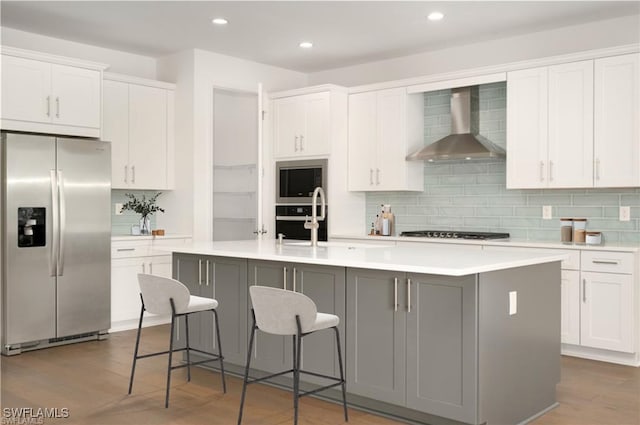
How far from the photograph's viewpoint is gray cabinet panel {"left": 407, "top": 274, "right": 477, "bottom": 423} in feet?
10.4

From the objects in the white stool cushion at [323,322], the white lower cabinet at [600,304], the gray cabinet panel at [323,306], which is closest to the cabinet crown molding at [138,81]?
the gray cabinet panel at [323,306]

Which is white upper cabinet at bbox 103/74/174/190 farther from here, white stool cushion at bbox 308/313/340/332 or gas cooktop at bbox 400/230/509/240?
white stool cushion at bbox 308/313/340/332

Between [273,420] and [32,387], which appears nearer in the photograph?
[273,420]

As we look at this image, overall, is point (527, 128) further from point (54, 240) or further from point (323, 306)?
point (54, 240)

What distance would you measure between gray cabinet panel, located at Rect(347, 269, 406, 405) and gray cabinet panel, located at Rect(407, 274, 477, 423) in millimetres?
73

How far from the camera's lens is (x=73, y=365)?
4738 millimetres

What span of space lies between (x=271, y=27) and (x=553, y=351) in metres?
3.60

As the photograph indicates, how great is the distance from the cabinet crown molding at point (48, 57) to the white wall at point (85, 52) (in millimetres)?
601

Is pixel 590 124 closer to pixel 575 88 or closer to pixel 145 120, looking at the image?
pixel 575 88

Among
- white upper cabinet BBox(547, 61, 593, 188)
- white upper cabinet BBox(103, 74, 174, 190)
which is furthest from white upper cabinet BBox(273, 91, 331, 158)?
white upper cabinet BBox(547, 61, 593, 188)

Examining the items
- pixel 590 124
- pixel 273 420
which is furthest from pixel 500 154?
pixel 273 420

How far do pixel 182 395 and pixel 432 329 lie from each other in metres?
1.68

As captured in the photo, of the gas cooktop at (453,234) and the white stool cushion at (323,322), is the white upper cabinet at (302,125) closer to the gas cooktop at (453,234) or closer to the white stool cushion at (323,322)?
the gas cooktop at (453,234)

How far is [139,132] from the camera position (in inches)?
253
